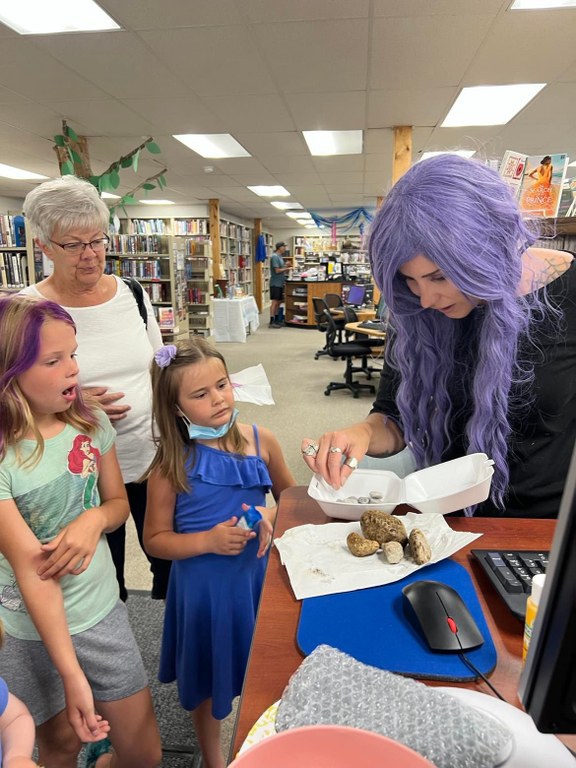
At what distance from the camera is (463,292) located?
0.91m

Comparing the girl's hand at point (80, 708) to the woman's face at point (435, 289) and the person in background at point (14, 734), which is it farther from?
the woman's face at point (435, 289)

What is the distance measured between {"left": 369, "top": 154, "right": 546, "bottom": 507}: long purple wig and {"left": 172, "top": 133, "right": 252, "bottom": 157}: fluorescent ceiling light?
16.3ft

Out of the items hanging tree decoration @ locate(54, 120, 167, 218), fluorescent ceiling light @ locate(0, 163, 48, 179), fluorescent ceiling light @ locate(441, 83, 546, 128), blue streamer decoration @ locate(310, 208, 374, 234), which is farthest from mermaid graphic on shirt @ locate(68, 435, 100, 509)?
blue streamer decoration @ locate(310, 208, 374, 234)

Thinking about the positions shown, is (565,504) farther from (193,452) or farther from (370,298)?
(370,298)

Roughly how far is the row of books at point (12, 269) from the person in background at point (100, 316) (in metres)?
4.29

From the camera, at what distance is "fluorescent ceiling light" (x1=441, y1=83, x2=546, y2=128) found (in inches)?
161

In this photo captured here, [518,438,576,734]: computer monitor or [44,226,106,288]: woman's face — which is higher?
[44,226,106,288]: woman's face

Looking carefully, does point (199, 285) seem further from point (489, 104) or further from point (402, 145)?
point (489, 104)

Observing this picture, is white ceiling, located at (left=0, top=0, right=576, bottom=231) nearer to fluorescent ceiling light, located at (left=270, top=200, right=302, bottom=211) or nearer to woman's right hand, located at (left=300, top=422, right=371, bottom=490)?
woman's right hand, located at (left=300, top=422, right=371, bottom=490)

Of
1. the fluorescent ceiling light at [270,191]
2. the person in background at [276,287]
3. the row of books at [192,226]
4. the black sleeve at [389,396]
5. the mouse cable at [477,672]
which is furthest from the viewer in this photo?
the person in background at [276,287]

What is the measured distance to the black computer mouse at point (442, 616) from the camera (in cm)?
62

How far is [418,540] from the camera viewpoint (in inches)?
31.4

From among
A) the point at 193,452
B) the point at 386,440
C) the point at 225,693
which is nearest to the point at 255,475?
the point at 193,452

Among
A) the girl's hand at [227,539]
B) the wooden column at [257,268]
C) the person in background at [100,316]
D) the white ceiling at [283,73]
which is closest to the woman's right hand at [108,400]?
the person in background at [100,316]
